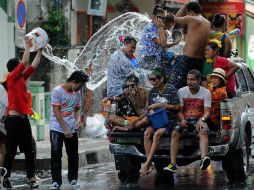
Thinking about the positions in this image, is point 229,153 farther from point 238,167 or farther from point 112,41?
point 112,41

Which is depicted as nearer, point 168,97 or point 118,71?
point 168,97

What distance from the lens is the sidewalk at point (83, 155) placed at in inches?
643

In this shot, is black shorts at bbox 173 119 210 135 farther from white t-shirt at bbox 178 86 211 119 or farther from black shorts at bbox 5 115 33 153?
black shorts at bbox 5 115 33 153

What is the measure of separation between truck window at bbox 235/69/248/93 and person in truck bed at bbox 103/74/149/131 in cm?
209

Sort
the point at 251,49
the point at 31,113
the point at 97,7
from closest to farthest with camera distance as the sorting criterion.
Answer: the point at 31,113 → the point at 97,7 → the point at 251,49

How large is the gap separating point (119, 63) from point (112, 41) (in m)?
3.59

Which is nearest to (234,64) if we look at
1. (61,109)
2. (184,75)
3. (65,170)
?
(184,75)

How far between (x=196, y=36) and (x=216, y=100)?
1.03m

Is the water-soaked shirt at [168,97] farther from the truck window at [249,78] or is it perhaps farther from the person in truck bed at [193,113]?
the truck window at [249,78]

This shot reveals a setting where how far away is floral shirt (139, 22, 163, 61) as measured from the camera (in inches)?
559

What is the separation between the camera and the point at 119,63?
47.0ft

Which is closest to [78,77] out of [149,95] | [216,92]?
[149,95]

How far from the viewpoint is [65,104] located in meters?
12.7

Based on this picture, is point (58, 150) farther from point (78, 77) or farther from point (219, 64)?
point (219, 64)
